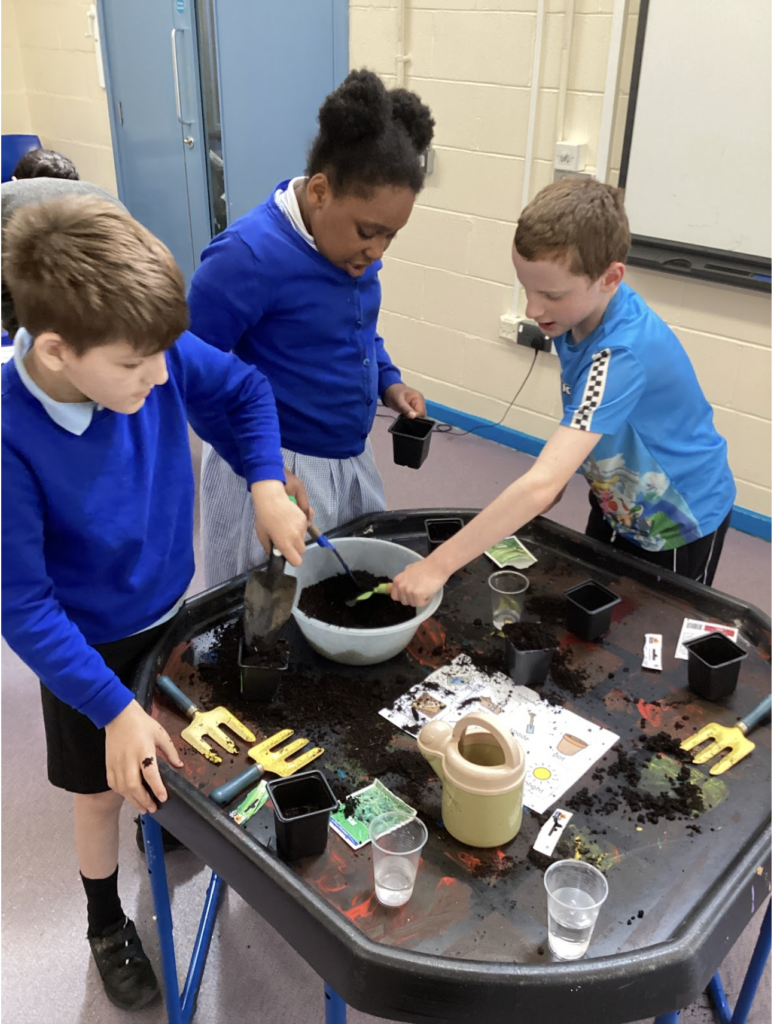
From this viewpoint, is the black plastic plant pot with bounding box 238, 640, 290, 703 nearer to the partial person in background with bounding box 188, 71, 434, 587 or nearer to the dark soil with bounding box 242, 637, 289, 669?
the dark soil with bounding box 242, 637, 289, 669

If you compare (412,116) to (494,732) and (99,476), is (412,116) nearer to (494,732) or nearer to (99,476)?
(99,476)

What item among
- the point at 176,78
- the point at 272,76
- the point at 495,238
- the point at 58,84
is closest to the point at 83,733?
the point at 495,238

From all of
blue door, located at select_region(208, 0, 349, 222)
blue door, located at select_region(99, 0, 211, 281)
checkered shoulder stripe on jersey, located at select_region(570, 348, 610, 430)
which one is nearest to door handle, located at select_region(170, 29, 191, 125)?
blue door, located at select_region(99, 0, 211, 281)

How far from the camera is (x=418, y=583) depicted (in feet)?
3.94

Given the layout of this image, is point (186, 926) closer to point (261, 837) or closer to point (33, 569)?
point (261, 837)

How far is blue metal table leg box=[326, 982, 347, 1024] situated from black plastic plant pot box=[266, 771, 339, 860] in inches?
6.9

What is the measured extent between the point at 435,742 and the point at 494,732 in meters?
0.07

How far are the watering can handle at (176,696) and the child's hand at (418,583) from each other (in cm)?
33

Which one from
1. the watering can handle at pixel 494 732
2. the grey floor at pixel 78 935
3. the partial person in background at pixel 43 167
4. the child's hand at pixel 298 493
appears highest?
the partial person in background at pixel 43 167

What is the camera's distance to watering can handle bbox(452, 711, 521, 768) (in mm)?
915

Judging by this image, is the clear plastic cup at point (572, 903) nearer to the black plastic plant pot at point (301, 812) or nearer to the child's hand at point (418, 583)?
the black plastic plant pot at point (301, 812)

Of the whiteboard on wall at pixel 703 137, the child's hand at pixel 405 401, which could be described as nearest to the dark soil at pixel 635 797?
the child's hand at pixel 405 401

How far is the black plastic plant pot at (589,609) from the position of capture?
1.23 meters

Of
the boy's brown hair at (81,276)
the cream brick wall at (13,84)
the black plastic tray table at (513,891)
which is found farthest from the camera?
the cream brick wall at (13,84)
